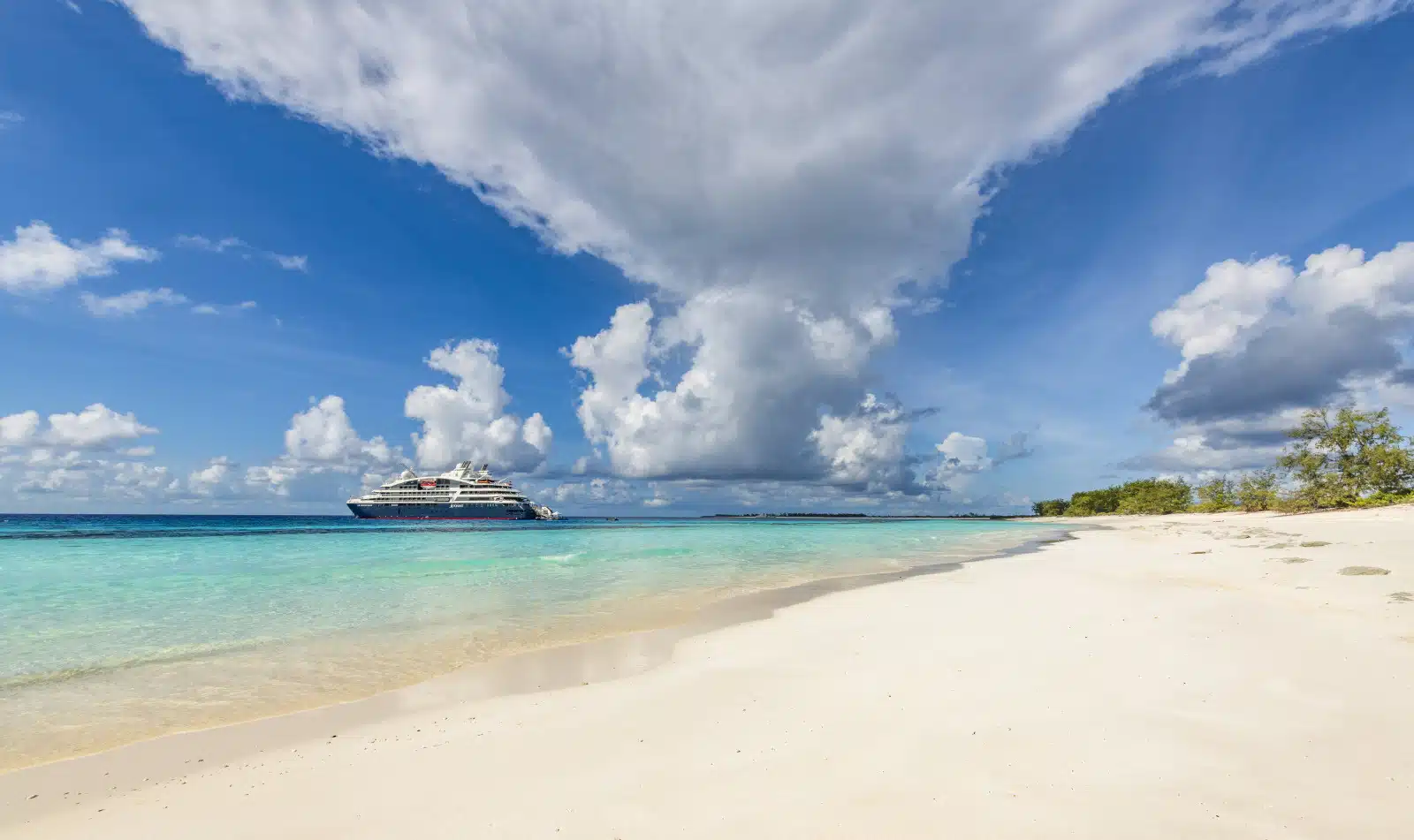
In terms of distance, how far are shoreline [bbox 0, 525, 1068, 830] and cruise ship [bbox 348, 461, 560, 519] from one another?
385 feet

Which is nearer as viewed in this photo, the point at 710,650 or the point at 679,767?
the point at 679,767

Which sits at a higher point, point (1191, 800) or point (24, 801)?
point (1191, 800)

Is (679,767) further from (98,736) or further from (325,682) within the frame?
(98,736)

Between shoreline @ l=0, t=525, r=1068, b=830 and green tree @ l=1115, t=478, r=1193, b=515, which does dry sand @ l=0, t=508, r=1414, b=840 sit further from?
green tree @ l=1115, t=478, r=1193, b=515

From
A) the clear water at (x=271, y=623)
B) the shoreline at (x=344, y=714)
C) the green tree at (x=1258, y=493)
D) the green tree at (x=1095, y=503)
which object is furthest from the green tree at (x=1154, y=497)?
the shoreline at (x=344, y=714)

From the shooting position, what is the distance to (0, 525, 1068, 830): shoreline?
5859mm

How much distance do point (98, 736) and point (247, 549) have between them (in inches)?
1680

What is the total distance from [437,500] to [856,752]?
128432 mm

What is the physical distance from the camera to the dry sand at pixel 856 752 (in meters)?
4.41

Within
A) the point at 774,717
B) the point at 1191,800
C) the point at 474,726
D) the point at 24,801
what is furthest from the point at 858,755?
the point at 24,801

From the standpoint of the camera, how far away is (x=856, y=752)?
561 cm

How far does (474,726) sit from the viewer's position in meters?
6.89

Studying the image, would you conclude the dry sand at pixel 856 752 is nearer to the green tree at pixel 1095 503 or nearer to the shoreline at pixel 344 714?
the shoreline at pixel 344 714

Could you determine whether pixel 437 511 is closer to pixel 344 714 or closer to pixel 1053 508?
pixel 344 714
